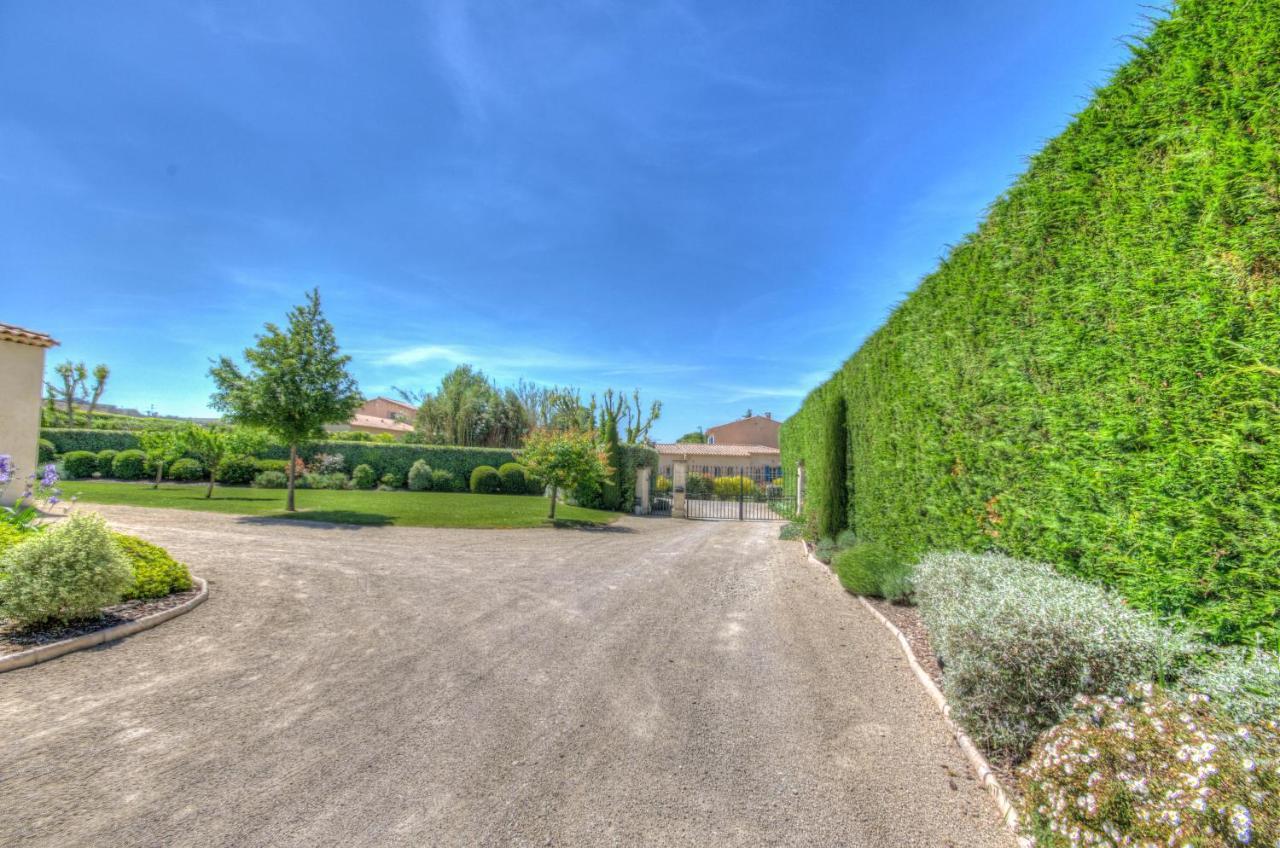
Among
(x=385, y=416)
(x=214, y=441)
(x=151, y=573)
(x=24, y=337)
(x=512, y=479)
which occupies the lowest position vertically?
(x=151, y=573)

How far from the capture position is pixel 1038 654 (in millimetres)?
2887

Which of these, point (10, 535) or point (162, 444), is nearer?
point (10, 535)

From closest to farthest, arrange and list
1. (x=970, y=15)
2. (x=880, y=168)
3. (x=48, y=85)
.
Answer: (x=970, y=15), (x=48, y=85), (x=880, y=168)

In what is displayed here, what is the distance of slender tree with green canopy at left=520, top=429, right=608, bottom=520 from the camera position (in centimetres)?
1560

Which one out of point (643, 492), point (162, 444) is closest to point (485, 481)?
point (643, 492)

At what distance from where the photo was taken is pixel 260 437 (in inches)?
763

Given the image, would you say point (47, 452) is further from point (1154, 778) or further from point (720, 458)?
point (720, 458)

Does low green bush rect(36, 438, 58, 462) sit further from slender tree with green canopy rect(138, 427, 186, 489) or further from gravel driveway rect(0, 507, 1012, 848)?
gravel driveway rect(0, 507, 1012, 848)

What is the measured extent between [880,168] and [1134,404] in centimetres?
854

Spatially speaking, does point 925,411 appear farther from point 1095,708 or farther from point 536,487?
point 536,487

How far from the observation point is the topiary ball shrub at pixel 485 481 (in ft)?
78.0

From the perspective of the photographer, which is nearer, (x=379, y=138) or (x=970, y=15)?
(x=970, y=15)

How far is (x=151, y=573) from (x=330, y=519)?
8.67 meters

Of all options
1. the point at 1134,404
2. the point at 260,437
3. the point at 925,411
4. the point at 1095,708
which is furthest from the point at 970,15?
the point at 260,437
